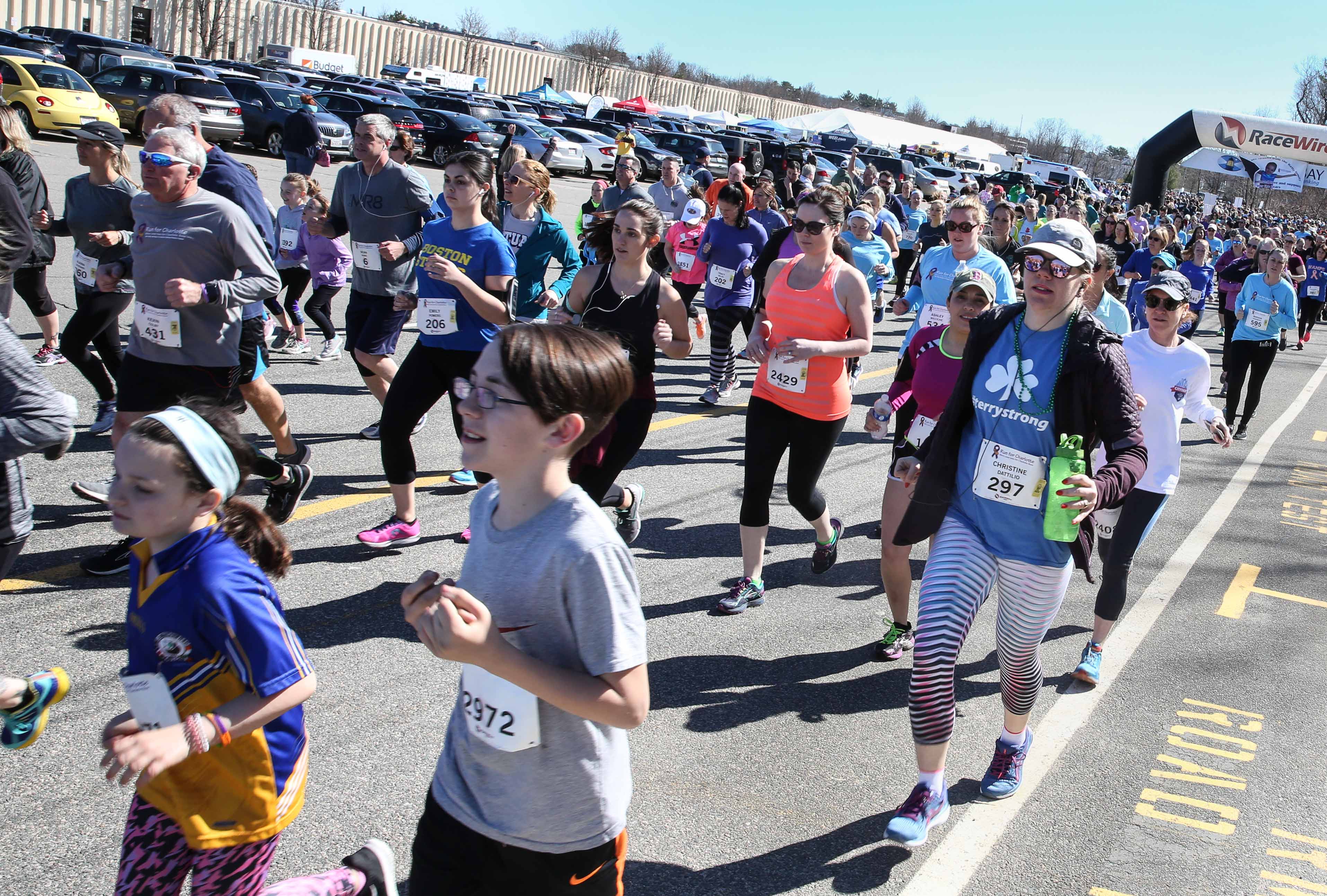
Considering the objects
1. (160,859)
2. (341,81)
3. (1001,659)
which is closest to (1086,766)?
(1001,659)

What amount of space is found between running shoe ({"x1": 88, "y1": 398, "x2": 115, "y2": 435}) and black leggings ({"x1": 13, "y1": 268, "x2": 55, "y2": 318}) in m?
0.78

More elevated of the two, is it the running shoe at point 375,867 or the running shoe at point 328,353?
the running shoe at point 375,867

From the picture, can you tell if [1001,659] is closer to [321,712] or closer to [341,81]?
[321,712]

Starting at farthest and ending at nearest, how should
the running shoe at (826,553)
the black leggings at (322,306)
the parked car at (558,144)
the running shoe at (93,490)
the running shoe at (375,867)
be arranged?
1. the parked car at (558,144)
2. the black leggings at (322,306)
3. the running shoe at (826,553)
4. the running shoe at (93,490)
5. the running shoe at (375,867)

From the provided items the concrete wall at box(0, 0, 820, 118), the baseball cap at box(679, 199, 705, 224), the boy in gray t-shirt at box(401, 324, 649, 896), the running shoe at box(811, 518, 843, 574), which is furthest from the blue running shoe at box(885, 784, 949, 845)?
the concrete wall at box(0, 0, 820, 118)

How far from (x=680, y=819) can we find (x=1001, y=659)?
47.9 inches

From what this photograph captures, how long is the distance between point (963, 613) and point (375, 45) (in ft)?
264

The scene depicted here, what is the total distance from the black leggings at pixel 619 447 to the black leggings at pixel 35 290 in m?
4.23

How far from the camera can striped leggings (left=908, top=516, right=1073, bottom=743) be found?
3336 mm

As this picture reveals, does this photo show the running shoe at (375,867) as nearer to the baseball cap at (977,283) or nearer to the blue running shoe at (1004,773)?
the blue running shoe at (1004,773)

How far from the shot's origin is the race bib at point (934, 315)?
255 inches

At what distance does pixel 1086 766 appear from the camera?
4.11 meters

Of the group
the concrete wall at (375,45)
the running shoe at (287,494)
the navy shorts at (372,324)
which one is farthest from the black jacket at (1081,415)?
the concrete wall at (375,45)

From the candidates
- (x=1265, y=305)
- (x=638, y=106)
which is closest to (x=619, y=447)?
(x=1265, y=305)
